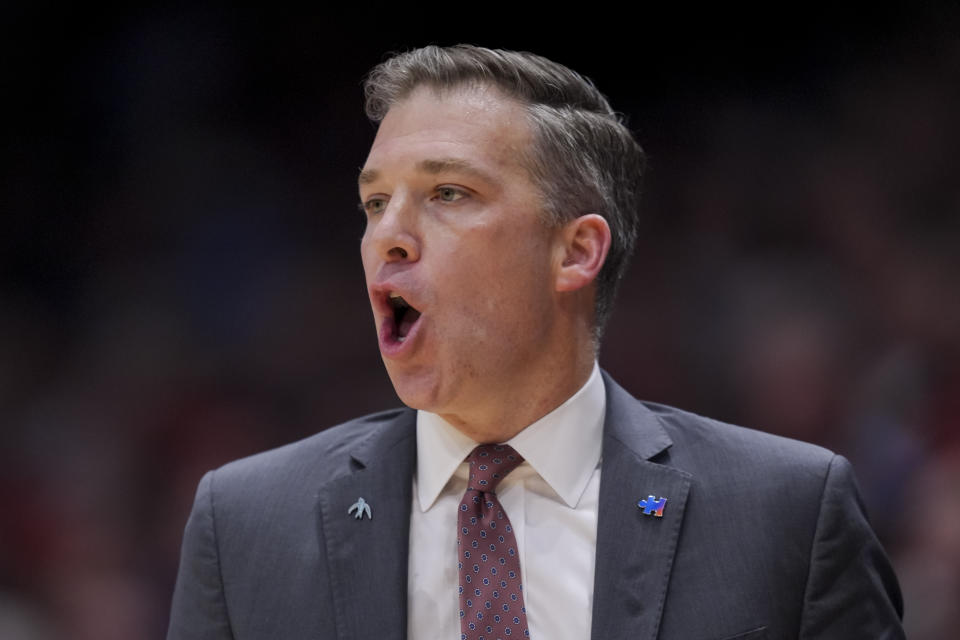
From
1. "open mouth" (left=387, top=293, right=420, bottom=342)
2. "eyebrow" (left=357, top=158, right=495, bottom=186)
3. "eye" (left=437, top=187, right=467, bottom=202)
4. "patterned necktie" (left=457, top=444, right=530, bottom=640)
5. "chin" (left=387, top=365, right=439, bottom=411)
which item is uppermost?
"eyebrow" (left=357, top=158, right=495, bottom=186)

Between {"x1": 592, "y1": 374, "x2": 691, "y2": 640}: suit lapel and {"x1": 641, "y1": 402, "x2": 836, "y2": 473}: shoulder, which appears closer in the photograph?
{"x1": 592, "y1": 374, "x2": 691, "y2": 640}: suit lapel

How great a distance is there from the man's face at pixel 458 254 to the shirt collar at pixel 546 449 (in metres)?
0.09

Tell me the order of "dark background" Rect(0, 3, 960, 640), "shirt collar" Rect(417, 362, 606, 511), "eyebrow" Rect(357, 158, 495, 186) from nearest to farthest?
"eyebrow" Rect(357, 158, 495, 186) < "shirt collar" Rect(417, 362, 606, 511) < "dark background" Rect(0, 3, 960, 640)

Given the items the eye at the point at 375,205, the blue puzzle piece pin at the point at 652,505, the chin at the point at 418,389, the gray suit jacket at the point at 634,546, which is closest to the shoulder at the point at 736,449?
the gray suit jacket at the point at 634,546

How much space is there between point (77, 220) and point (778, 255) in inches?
84.2

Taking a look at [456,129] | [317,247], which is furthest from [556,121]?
[317,247]

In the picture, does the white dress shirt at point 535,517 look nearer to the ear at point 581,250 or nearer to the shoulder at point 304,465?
the shoulder at point 304,465

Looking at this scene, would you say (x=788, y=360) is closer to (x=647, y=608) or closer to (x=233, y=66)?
(x=647, y=608)

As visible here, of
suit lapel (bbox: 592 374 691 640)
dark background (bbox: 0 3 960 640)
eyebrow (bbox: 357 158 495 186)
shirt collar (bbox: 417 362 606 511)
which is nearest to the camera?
suit lapel (bbox: 592 374 691 640)

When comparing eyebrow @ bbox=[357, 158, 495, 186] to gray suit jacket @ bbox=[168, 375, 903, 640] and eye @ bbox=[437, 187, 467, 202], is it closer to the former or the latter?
eye @ bbox=[437, 187, 467, 202]

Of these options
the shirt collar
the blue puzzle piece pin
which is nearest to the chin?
the shirt collar

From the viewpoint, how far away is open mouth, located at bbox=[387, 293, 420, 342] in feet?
8.50

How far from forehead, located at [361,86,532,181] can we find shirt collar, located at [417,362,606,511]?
59 centimetres

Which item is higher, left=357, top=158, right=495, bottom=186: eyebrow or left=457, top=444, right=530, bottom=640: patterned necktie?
left=357, top=158, right=495, bottom=186: eyebrow
